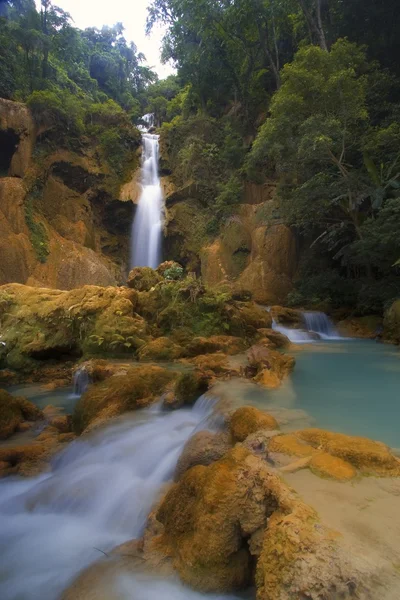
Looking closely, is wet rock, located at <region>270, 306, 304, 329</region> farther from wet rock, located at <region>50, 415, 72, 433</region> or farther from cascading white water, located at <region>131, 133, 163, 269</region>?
wet rock, located at <region>50, 415, 72, 433</region>

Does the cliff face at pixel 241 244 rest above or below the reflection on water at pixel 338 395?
above

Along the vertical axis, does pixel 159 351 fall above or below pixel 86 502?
above

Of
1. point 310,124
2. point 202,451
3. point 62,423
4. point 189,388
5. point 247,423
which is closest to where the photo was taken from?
point 202,451

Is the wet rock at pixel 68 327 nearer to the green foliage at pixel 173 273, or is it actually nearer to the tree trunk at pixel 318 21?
the green foliage at pixel 173 273

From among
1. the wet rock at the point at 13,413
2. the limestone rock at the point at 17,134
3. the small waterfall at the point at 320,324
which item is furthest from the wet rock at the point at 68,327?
the limestone rock at the point at 17,134

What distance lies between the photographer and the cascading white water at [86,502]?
3.40 meters

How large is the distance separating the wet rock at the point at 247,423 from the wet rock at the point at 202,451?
0.47 ft

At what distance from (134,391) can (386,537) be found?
15.5 feet

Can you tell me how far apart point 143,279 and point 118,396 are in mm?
7826

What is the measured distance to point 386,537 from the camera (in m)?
2.29

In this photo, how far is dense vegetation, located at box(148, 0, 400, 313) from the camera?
12984mm

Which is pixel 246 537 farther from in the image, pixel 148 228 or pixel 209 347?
pixel 148 228

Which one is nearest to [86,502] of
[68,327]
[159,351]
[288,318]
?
[159,351]

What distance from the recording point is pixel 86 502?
4367 millimetres
